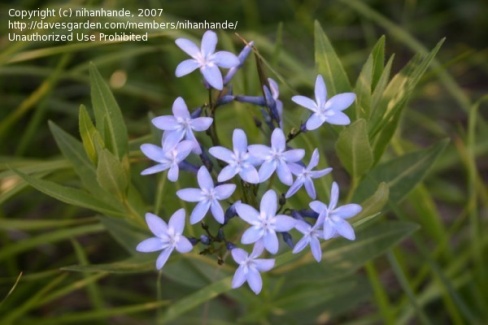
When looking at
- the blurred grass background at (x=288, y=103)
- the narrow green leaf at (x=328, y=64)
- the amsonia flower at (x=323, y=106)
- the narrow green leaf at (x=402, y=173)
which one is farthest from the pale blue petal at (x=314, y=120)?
the blurred grass background at (x=288, y=103)

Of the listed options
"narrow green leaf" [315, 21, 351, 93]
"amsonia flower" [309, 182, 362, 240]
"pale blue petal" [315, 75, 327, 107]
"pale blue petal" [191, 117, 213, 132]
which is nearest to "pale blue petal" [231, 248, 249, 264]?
"amsonia flower" [309, 182, 362, 240]

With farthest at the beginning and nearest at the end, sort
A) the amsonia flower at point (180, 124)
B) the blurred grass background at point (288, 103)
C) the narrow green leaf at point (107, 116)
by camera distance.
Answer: the blurred grass background at point (288, 103) < the narrow green leaf at point (107, 116) < the amsonia flower at point (180, 124)

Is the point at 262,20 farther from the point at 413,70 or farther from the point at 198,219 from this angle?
the point at 198,219

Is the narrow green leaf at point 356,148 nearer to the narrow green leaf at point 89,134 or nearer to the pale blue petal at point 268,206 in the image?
the pale blue petal at point 268,206

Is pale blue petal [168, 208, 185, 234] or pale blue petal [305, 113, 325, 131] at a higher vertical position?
pale blue petal [305, 113, 325, 131]

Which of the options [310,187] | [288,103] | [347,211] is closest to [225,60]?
[310,187]

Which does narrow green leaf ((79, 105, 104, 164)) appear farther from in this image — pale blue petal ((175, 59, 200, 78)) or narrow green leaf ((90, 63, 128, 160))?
pale blue petal ((175, 59, 200, 78))
